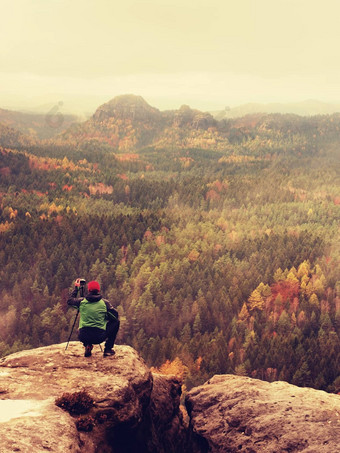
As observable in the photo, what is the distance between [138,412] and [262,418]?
1161 cm

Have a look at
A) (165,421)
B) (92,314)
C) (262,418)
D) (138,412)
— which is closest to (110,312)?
(92,314)

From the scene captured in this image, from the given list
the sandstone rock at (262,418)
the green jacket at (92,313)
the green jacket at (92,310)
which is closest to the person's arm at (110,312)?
the green jacket at (92,310)

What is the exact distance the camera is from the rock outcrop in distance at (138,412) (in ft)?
70.7

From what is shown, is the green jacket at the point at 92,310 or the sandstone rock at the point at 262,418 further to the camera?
the sandstone rock at the point at 262,418

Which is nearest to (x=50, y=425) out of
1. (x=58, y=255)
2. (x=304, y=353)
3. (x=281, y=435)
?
(x=281, y=435)

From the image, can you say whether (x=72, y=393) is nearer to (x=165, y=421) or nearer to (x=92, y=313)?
(x=92, y=313)

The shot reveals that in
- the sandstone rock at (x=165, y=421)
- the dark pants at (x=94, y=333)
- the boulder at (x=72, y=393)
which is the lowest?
the sandstone rock at (x=165, y=421)

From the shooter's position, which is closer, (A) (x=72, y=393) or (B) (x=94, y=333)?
(A) (x=72, y=393)

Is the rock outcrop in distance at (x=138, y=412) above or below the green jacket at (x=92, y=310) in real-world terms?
below

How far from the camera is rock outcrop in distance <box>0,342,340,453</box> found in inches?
849

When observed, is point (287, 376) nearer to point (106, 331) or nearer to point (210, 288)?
point (210, 288)

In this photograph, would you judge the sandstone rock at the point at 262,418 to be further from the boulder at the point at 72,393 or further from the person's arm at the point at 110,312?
the person's arm at the point at 110,312

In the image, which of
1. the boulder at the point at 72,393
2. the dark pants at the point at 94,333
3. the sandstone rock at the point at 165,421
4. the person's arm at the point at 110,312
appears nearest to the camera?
the boulder at the point at 72,393

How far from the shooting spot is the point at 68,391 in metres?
24.6
